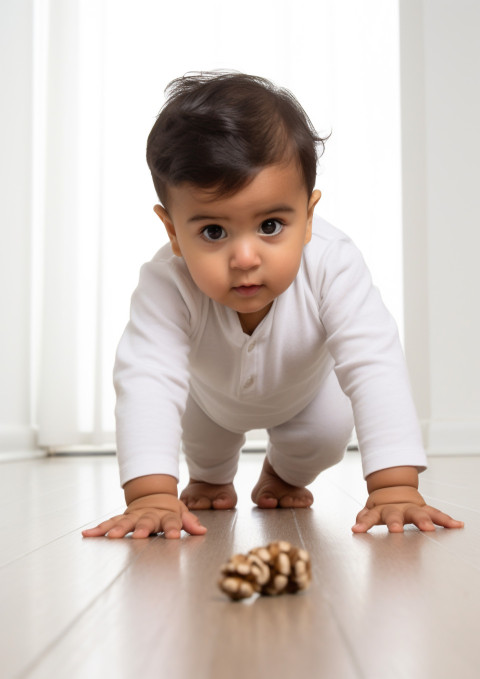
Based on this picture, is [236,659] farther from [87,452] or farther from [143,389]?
[87,452]

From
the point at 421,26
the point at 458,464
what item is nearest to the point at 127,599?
the point at 458,464

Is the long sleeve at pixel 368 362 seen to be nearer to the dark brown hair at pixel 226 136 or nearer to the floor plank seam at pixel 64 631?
the dark brown hair at pixel 226 136

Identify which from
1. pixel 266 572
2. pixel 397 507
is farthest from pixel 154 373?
pixel 266 572

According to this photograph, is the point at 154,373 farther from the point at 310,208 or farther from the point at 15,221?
the point at 15,221

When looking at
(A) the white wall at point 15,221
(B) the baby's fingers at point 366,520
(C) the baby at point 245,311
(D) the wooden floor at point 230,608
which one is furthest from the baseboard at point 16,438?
(B) the baby's fingers at point 366,520

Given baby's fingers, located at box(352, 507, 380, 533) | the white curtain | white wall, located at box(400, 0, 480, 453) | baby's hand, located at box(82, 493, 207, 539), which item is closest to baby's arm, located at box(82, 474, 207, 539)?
baby's hand, located at box(82, 493, 207, 539)

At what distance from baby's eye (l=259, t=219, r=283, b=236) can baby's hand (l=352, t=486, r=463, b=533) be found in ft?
1.09

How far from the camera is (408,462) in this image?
97 centimetres

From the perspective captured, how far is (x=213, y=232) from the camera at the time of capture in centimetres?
100

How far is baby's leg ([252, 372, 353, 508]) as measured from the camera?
1361 millimetres

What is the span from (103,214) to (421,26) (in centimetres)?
136

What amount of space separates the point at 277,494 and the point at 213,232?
0.53 m

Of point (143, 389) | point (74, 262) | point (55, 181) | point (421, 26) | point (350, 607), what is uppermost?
point (421, 26)

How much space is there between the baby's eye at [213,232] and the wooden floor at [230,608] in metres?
0.35
